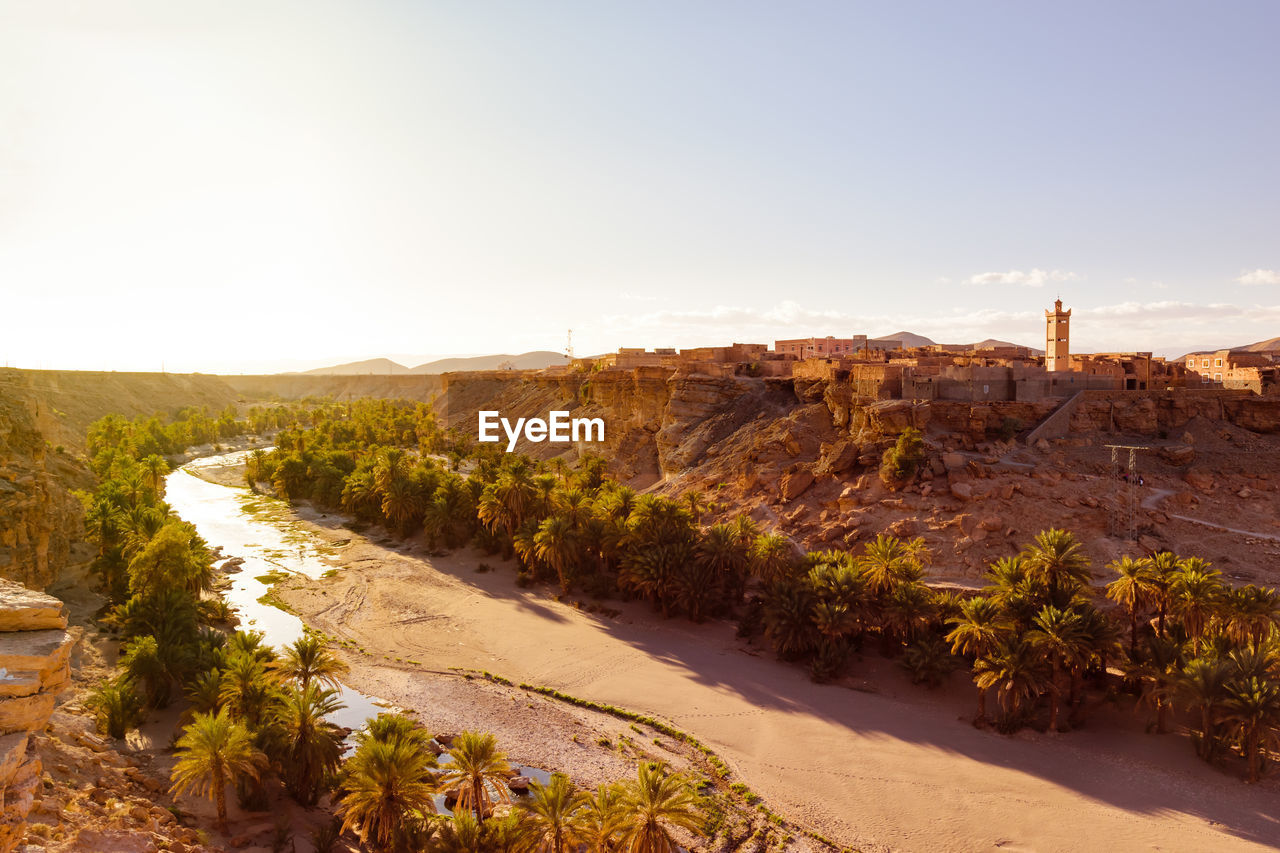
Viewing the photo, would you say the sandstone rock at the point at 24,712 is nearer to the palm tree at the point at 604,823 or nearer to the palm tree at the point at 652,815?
the palm tree at the point at 604,823

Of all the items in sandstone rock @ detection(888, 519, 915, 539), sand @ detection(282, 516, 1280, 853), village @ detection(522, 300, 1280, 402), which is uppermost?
village @ detection(522, 300, 1280, 402)

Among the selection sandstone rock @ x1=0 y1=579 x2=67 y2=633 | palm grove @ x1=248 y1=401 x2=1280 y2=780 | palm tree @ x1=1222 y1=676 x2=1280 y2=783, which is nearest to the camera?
sandstone rock @ x1=0 y1=579 x2=67 y2=633

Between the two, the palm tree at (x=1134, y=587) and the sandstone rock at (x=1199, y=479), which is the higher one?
the sandstone rock at (x=1199, y=479)

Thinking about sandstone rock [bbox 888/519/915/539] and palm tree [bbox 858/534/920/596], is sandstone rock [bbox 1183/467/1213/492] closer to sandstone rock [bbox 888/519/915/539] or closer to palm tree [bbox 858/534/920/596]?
sandstone rock [bbox 888/519/915/539]

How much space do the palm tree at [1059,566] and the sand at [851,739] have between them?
454 cm

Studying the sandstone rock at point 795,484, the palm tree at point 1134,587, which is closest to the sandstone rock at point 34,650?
the palm tree at point 1134,587

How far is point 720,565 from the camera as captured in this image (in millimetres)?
34000

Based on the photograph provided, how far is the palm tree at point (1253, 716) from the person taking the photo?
19641mm

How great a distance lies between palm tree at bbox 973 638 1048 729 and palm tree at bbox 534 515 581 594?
20.9 meters

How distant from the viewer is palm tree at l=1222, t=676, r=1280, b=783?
19641mm

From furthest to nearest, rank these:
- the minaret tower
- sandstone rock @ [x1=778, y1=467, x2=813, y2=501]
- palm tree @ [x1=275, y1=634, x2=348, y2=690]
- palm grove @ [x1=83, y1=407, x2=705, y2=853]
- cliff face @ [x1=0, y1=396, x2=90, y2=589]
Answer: the minaret tower < sandstone rock @ [x1=778, y1=467, x2=813, y2=501] < cliff face @ [x1=0, y1=396, x2=90, y2=589] < palm tree @ [x1=275, y1=634, x2=348, y2=690] < palm grove @ [x1=83, y1=407, x2=705, y2=853]

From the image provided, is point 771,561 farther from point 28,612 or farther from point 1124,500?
point 28,612

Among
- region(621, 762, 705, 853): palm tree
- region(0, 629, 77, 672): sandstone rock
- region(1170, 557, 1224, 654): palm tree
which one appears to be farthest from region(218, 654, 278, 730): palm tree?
region(1170, 557, 1224, 654): palm tree

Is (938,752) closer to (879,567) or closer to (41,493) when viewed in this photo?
(879,567)
